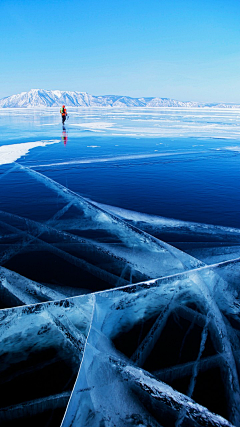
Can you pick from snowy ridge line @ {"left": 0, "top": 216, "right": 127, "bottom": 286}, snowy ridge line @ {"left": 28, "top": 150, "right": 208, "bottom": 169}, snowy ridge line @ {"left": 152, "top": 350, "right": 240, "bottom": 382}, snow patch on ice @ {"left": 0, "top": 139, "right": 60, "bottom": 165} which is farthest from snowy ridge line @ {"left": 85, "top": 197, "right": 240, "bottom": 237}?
snow patch on ice @ {"left": 0, "top": 139, "right": 60, "bottom": 165}

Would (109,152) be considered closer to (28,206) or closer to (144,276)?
(28,206)

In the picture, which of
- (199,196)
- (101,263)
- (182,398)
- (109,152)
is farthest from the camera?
(109,152)

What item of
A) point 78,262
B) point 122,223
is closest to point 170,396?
point 78,262

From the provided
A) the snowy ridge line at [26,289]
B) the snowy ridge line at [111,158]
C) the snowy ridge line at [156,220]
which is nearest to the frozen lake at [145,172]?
the snowy ridge line at [111,158]

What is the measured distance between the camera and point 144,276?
10.8ft

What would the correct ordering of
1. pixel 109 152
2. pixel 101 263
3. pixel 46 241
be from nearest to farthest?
pixel 101 263, pixel 46 241, pixel 109 152

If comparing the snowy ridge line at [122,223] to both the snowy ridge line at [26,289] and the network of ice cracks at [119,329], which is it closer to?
the network of ice cracks at [119,329]

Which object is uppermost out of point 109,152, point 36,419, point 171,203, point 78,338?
point 109,152

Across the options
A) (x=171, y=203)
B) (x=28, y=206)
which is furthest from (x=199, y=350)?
(x=28, y=206)

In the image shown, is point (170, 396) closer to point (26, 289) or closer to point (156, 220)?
point (26, 289)

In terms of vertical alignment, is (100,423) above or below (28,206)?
below

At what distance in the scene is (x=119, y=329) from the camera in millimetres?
2416

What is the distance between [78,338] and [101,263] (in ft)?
4.39

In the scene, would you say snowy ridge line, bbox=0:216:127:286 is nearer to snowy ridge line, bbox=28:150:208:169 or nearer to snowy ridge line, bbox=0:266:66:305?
snowy ridge line, bbox=0:266:66:305
